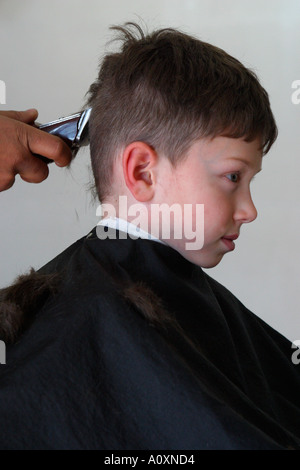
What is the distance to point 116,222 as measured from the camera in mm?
1354

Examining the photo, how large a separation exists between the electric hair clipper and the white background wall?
108 cm

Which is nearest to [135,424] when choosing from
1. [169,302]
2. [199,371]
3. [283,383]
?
[199,371]

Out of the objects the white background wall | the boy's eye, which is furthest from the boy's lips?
the white background wall

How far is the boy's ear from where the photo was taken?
4.24ft

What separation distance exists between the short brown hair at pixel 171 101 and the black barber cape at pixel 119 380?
0.96ft

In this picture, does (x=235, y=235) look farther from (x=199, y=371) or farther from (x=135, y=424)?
(x=135, y=424)

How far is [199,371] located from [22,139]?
66 cm

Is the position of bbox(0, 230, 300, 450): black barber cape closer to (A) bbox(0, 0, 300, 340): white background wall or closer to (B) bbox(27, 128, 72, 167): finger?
(B) bbox(27, 128, 72, 167): finger

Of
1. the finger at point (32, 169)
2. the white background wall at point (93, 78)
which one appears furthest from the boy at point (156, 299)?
the white background wall at point (93, 78)

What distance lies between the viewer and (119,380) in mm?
987

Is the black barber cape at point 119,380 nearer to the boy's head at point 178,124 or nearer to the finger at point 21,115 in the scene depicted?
the boy's head at point 178,124

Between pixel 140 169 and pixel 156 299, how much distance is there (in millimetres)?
325

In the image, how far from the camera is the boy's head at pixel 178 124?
4.20ft

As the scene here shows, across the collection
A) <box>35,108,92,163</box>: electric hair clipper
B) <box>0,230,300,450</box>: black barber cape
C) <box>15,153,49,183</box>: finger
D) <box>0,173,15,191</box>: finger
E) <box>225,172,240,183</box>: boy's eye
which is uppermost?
<box>35,108,92,163</box>: electric hair clipper
